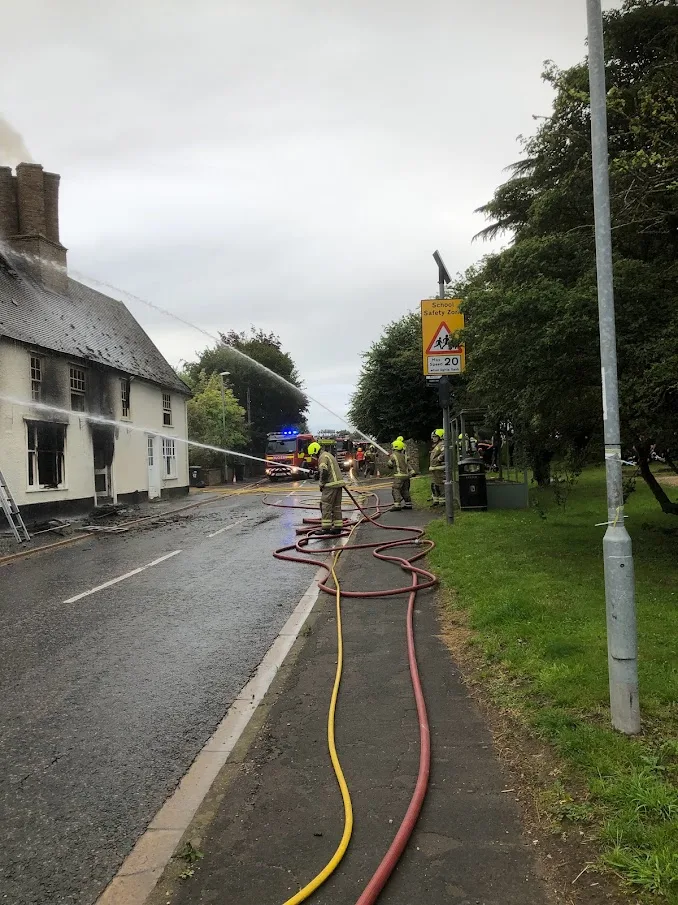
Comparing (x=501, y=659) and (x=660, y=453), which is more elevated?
(x=660, y=453)

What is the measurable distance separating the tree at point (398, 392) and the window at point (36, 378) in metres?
17.0

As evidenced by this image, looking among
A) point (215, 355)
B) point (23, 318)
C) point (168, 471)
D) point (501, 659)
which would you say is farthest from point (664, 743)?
point (215, 355)

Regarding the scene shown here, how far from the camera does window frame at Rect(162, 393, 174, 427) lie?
95.0 ft

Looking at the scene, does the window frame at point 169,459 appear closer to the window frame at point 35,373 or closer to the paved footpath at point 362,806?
the window frame at point 35,373

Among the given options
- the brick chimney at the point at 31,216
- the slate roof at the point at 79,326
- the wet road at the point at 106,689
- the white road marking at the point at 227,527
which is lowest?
the wet road at the point at 106,689

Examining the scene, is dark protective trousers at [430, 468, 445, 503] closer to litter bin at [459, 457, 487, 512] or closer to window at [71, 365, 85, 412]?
litter bin at [459, 457, 487, 512]

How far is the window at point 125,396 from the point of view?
24688 mm

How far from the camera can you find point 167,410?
96.5 feet

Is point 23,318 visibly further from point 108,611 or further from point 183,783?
point 183,783

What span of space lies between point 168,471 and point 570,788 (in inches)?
1092

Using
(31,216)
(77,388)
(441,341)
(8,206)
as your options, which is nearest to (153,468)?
(77,388)

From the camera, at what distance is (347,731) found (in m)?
4.28

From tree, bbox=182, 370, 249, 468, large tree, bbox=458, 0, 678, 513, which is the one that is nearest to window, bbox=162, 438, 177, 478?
tree, bbox=182, 370, 249, 468

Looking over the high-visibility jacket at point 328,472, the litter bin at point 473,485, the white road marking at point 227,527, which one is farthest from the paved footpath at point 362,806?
the white road marking at point 227,527
